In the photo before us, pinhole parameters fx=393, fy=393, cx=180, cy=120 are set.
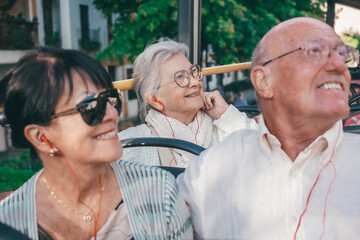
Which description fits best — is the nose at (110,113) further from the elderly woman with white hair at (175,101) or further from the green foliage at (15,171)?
the green foliage at (15,171)

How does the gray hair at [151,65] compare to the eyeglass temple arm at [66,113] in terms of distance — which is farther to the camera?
the gray hair at [151,65]

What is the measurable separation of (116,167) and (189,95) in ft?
3.58

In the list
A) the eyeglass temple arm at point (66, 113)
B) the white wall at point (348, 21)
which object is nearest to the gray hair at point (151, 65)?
the eyeglass temple arm at point (66, 113)

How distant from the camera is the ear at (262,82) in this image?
5.15 feet

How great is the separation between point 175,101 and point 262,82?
1.00 metres

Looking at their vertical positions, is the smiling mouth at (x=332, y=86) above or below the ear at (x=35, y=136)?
above

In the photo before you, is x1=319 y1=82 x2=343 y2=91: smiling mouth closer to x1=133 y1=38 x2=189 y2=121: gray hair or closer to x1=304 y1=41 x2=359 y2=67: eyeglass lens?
x1=304 y1=41 x2=359 y2=67: eyeglass lens

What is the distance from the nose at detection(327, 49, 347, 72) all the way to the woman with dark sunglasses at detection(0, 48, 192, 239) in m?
0.75

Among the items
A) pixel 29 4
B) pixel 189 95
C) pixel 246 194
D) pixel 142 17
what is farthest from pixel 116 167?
pixel 29 4

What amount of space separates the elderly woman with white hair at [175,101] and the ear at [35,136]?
1.02m

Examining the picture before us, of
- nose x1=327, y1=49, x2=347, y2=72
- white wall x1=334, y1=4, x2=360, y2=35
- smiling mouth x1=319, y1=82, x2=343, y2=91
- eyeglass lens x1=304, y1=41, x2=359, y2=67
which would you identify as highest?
white wall x1=334, y1=4, x2=360, y2=35

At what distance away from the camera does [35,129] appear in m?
1.39

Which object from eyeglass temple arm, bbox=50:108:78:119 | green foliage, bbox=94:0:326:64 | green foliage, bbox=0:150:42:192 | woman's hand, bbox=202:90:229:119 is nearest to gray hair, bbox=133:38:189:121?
woman's hand, bbox=202:90:229:119

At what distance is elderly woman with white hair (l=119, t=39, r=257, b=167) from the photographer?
2.50 meters
